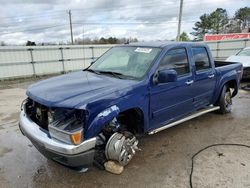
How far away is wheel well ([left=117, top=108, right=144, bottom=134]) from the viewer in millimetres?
3684

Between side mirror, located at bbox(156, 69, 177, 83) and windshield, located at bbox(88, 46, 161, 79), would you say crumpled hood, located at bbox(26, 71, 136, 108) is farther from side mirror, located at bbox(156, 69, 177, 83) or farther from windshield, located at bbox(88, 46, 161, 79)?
side mirror, located at bbox(156, 69, 177, 83)

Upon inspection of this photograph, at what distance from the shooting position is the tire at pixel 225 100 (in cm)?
577

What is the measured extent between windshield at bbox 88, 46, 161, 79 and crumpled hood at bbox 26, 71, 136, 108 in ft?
1.01

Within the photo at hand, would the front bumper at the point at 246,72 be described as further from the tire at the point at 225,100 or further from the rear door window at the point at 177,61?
the rear door window at the point at 177,61

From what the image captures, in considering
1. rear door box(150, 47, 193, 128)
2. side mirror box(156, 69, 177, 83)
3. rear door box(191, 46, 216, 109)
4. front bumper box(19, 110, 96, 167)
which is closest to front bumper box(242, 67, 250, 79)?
rear door box(191, 46, 216, 109)

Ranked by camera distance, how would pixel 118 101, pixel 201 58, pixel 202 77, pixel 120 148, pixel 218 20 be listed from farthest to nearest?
1. pixel 218 20
2. pixel 201 58
3. pixel 202 77
4. pixel 120 148
5. pixel 118 101

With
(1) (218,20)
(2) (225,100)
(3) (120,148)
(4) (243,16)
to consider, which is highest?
(4) (243,16)

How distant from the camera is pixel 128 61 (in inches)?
167

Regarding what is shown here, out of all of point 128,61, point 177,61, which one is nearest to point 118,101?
point 128,61

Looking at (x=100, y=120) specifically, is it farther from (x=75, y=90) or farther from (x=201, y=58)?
(x=201, y=58)

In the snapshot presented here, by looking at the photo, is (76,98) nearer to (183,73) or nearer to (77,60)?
(183,73)

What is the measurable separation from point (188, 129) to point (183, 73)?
134 cm

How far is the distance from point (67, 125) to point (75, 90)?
0.53m

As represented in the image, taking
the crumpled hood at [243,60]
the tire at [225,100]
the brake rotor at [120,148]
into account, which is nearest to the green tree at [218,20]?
the crumpled hood at [243,60]
